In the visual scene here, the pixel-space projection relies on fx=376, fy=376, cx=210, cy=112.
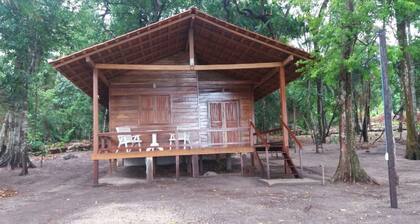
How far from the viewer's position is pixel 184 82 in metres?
14.9

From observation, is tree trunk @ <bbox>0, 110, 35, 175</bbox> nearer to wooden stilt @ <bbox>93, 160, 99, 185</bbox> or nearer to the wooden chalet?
the wooden chalet

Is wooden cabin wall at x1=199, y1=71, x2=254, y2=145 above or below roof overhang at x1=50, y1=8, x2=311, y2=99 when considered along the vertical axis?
below

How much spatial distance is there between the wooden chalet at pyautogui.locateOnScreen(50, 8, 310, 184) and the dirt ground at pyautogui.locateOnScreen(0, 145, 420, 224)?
4.28 feet

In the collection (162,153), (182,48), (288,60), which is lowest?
(162,153)

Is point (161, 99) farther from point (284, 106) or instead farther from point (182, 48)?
point (284, 106)

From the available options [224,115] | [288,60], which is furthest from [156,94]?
[288,60]

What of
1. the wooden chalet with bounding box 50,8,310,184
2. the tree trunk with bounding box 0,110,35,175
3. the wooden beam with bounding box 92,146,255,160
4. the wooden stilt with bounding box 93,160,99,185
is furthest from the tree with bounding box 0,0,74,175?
the wooden beam with bounding box 92,146,255,160

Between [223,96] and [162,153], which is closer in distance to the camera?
[162,153]

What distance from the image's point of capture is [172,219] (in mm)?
6867

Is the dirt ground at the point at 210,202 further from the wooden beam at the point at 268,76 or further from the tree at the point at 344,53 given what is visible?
the wooden beam at the point at 268,76

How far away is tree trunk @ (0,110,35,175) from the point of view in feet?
51.2

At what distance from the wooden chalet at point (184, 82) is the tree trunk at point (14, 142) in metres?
3.22

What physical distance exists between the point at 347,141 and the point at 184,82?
6.70m

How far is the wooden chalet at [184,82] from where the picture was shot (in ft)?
37.6
